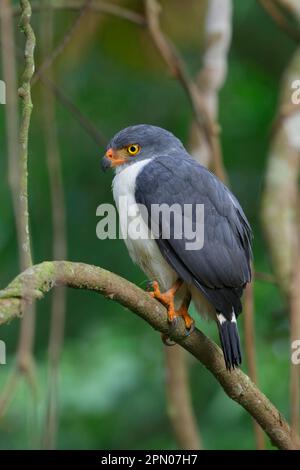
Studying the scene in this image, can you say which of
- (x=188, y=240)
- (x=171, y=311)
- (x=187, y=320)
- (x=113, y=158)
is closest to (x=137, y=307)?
(x=171, y=311)

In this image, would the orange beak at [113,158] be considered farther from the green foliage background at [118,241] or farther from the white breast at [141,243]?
the green foliage background at [118,241]

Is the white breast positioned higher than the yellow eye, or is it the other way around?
the yellow eye

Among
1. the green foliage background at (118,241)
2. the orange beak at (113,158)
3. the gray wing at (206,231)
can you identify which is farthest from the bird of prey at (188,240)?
the green foliage background at (118,241)

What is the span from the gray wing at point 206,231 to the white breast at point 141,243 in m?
0.05

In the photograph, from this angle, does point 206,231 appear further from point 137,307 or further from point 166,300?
point 137,307

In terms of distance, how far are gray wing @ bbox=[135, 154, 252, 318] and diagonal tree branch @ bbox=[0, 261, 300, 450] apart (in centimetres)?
27

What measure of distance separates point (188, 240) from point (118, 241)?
108 inches

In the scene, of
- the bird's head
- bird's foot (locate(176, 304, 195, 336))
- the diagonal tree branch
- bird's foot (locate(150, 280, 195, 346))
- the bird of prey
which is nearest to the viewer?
the diagonal tree branch

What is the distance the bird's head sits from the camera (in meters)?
4.35

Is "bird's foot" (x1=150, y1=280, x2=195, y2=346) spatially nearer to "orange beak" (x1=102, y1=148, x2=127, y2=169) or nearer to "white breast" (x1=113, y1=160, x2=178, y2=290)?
"white breast" (x1=113, y1=160, x2=178, y2=290)

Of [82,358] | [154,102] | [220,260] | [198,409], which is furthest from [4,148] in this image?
[220,260]

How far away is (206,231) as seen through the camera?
391 centimetres

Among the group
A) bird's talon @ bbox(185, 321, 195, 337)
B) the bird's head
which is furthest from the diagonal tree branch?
the bird's head

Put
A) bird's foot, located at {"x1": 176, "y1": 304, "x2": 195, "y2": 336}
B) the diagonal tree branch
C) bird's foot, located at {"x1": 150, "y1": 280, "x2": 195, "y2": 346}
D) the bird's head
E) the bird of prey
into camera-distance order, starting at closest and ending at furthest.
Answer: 1. the diagonal tree branch
2. bird's foot, located at {"x1": 150, "y1": 280, "x2": 195, "y2": 346}
3. bird's foot, located at {"x1": 176, "y1": 304, "x2": 195, "y2": 336}
4. the bird of prey
5. the bird's head
